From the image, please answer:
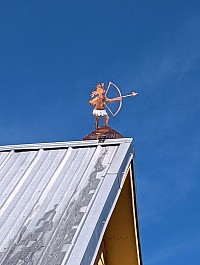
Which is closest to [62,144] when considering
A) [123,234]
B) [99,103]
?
[99,103]

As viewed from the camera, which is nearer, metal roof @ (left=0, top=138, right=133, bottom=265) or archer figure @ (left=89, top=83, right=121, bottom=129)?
metal roof @ (left=0, top=138, right=133, bottom=265)

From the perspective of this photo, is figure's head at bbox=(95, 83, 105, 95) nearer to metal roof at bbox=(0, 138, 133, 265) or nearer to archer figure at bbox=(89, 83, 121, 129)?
archer figure at bbox=(89, 83, 121, 129)

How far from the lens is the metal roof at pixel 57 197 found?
139 inches

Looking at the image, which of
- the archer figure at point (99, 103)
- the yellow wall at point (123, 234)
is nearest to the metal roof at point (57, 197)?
the yellow wall at point (123, 234)

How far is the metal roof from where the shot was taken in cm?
353

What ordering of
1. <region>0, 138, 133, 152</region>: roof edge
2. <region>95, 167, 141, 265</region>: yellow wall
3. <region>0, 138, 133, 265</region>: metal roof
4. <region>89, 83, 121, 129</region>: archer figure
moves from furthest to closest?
<region>89, 83, 121, 129</region>: archer figure → <region>95, 167, 141, 265</region>: yellow wall → <region>0, 138, 133, 152</region>: roof edge → <region>0, 138, 133, 265</region>: metal roof

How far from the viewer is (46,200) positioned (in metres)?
4.22

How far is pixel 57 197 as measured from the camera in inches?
167

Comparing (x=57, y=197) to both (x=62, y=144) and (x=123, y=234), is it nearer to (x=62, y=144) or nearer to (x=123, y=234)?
(x=62, y=144)

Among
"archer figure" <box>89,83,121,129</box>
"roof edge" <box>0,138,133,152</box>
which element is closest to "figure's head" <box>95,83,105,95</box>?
"archer figure" <box>89,83,121,129</box>

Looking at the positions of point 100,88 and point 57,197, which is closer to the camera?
point 57,197

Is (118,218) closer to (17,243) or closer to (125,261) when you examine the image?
(125,261)

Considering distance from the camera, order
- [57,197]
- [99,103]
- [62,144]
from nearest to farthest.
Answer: [57,197]
[62,144]
[99,103]

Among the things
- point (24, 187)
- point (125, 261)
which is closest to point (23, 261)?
point (24, 187)
